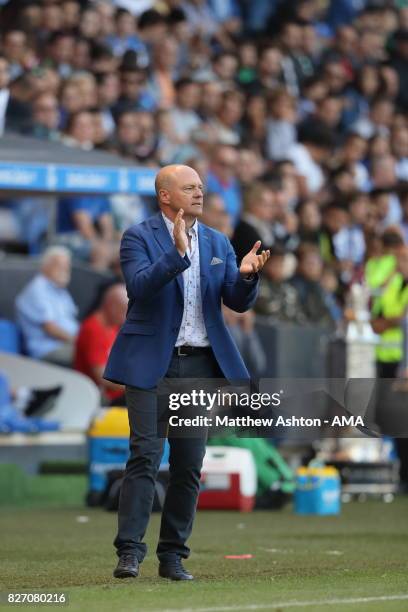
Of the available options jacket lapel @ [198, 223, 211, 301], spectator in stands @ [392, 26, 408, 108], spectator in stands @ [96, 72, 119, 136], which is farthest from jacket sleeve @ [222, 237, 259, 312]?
spectator in stands @ [392, 26, 408, 108]

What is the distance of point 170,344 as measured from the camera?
745 centimetres

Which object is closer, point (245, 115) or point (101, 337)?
point (101, 337)

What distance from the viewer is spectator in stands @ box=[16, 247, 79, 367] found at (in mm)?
15094

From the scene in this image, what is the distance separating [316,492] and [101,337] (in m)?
2.71

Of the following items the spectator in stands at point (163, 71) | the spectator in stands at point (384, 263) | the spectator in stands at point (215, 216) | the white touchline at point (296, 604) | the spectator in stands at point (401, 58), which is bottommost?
the white touchline at point (296, 604)

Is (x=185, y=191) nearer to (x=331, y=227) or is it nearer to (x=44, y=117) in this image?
(x=44, y=117)

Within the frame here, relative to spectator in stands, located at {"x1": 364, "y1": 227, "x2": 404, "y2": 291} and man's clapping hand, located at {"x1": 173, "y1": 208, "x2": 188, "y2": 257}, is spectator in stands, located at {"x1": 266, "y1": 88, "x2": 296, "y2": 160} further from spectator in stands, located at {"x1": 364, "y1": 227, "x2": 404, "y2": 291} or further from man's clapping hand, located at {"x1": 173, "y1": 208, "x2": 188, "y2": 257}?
man's clapping hand, located at {"x1": 173, "y1": 208, "x2": 188, "y2": 257}

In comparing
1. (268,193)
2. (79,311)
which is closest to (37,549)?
(79,311)

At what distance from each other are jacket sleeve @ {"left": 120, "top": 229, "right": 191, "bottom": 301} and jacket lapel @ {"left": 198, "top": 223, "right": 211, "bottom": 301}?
0.94 ft

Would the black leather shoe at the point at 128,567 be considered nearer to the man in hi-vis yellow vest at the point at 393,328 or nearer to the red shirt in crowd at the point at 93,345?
the red shirt in crowd at the point at 93,345

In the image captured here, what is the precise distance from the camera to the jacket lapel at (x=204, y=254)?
7.59m

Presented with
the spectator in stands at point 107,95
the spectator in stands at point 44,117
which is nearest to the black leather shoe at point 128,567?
the spectator in stands at point 44,117

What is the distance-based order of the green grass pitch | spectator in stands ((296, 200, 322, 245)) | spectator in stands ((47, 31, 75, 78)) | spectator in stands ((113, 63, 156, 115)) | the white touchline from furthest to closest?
spectator in stands ((296, 200, 322, 245)) → spectator in stands ((113, 63, 156, 115)) → spectator in stands ((47, 31, 75, 78)) → the green grass pitch → the white touchline

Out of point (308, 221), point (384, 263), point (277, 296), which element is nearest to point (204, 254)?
point (384, 263)
